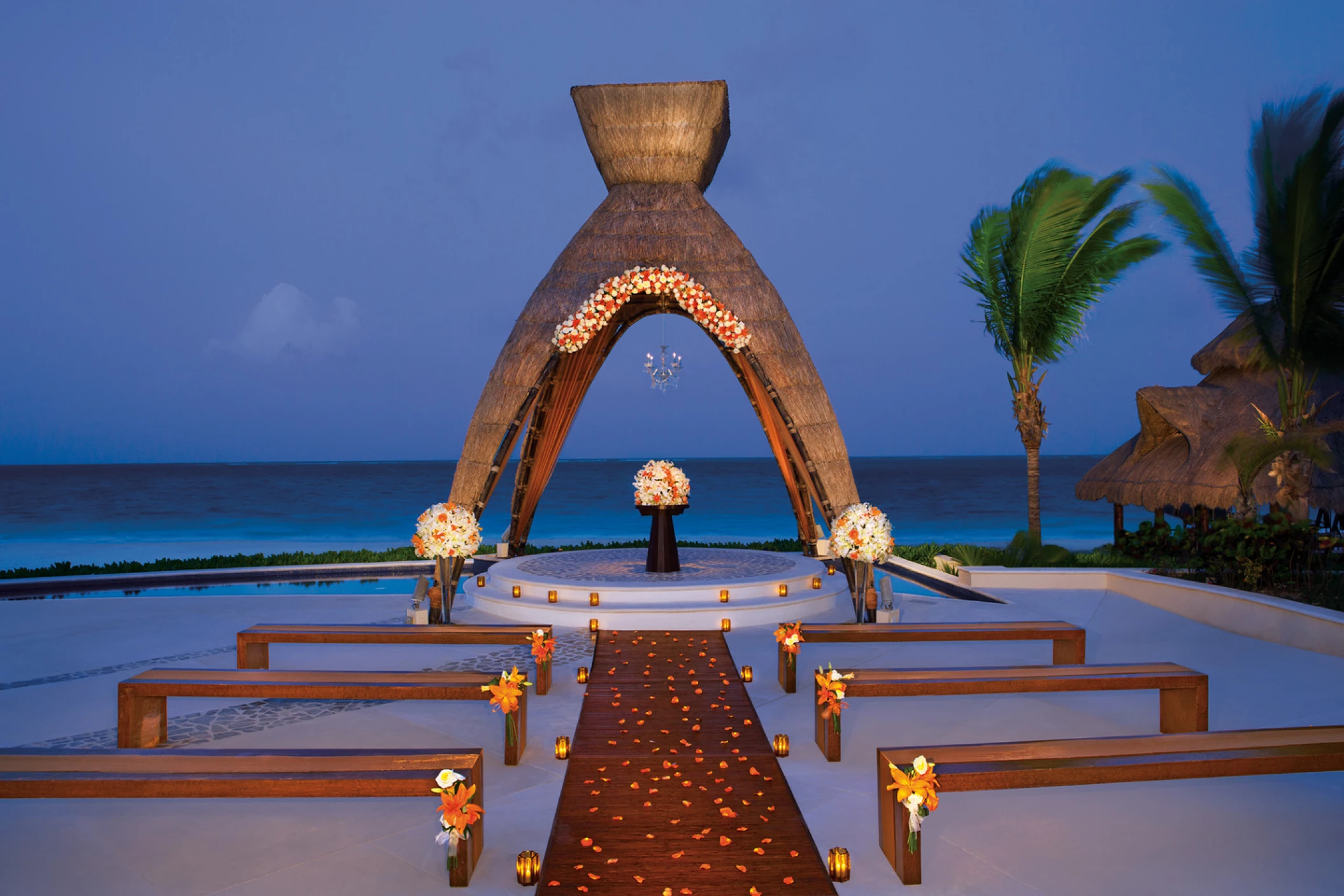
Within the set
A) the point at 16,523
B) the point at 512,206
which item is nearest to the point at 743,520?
the point at 512,206

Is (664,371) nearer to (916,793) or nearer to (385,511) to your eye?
(916,793)

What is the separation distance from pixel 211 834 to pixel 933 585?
957cm

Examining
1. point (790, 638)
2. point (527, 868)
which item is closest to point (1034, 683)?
point (790, 638)

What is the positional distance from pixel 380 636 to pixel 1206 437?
464 inches

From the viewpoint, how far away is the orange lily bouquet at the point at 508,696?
439 cm

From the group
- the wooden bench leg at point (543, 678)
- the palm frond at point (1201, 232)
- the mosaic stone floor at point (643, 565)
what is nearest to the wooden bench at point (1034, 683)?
the wooden bench leg at point (543, 678)

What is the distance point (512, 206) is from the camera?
27812 mm

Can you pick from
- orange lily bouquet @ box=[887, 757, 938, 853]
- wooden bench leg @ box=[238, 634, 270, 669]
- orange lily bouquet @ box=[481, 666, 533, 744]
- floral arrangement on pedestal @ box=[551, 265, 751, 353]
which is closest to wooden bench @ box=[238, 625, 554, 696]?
wooden bench leg @ box=[238, 634, 270, 669]

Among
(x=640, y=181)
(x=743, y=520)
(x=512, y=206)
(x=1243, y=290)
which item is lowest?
(x=743, y=520)

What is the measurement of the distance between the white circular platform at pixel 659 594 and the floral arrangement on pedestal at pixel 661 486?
83 centimetres

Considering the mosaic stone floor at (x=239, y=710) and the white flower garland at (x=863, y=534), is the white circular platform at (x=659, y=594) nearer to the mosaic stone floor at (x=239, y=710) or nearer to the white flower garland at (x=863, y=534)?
the mosaic stone floor at (x=239, y=710)

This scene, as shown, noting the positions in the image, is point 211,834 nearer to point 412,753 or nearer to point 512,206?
point 412,753

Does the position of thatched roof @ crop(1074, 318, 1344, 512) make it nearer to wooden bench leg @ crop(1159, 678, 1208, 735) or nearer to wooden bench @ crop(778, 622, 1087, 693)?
wooden bench @ crop(778, 622, 1087, 693)

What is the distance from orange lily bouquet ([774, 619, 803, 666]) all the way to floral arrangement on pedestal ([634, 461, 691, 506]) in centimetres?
352
